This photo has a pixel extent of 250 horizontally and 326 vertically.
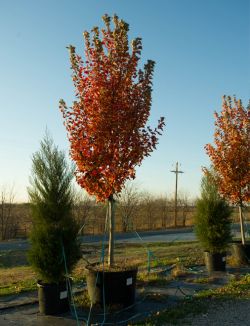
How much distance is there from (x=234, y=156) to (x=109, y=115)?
232 inches

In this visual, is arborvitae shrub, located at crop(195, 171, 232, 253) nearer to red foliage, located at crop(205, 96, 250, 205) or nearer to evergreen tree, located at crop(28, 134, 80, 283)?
red foliage, located at crop(205, 96, 250, 205)

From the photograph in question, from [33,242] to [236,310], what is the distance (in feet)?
11.4

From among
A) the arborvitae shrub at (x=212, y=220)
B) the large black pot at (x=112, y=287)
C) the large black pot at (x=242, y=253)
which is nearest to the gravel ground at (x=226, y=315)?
the large black pot at (x=112, y=287)

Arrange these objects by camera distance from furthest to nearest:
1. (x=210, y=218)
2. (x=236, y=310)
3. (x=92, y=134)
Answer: (x=210, y=218) → (x=92, y=134) → (x=236, y=310)

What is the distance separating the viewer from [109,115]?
720cm

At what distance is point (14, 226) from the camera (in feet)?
104

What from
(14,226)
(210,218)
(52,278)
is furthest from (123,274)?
(14,226)

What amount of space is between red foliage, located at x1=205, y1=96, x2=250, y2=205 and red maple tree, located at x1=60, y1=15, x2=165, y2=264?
5.00 meters

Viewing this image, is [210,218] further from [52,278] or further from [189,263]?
[52,278]

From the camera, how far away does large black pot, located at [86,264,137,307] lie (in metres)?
6.64

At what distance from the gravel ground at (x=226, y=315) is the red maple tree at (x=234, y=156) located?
16.9 ft

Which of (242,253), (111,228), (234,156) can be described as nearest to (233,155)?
(234,156)

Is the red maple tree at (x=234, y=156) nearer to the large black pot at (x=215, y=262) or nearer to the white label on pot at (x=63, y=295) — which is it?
the large black pot at (x=215, y=262)

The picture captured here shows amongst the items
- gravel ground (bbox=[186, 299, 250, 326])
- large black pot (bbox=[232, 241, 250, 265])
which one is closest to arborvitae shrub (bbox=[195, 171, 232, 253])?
large black pot (bbox=[232, 241, 250, 265])
